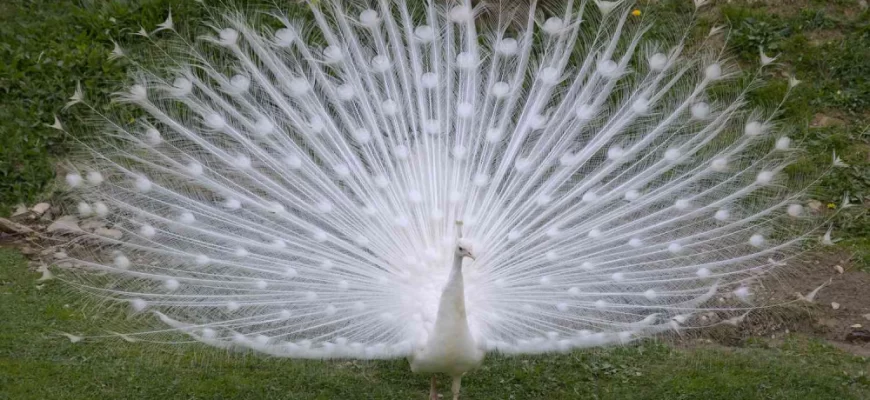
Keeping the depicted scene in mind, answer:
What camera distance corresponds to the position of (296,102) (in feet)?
17.0

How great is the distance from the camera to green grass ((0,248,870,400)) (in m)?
5.47

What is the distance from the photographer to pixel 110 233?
500cm

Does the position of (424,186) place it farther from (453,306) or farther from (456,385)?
(456,385)

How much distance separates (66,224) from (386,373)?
78.4 inches

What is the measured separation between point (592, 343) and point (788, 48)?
441 centimetres

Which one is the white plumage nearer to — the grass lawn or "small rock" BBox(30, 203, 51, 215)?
the grass lawn

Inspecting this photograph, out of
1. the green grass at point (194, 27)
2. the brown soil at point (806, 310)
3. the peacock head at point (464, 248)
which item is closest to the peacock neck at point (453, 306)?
the peacock head at point (464, 248)

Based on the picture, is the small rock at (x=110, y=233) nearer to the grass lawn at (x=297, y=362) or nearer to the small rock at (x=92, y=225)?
the small rock at (x=92, y=225)

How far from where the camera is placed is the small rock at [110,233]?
497 cm

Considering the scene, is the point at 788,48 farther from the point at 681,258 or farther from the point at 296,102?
the point at 296,102

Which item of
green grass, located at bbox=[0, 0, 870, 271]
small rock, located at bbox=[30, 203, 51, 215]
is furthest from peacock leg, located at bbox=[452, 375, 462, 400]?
small rock, located at bbox=[30, 203, 51, 215]

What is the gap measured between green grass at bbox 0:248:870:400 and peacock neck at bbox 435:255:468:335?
3.71 feet

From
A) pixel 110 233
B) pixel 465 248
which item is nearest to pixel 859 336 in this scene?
pixel 465 248

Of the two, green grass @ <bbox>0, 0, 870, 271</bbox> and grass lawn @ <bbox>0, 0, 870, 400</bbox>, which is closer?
grass lawn @ <bbox>0, 0, 870, 400</bbox>
